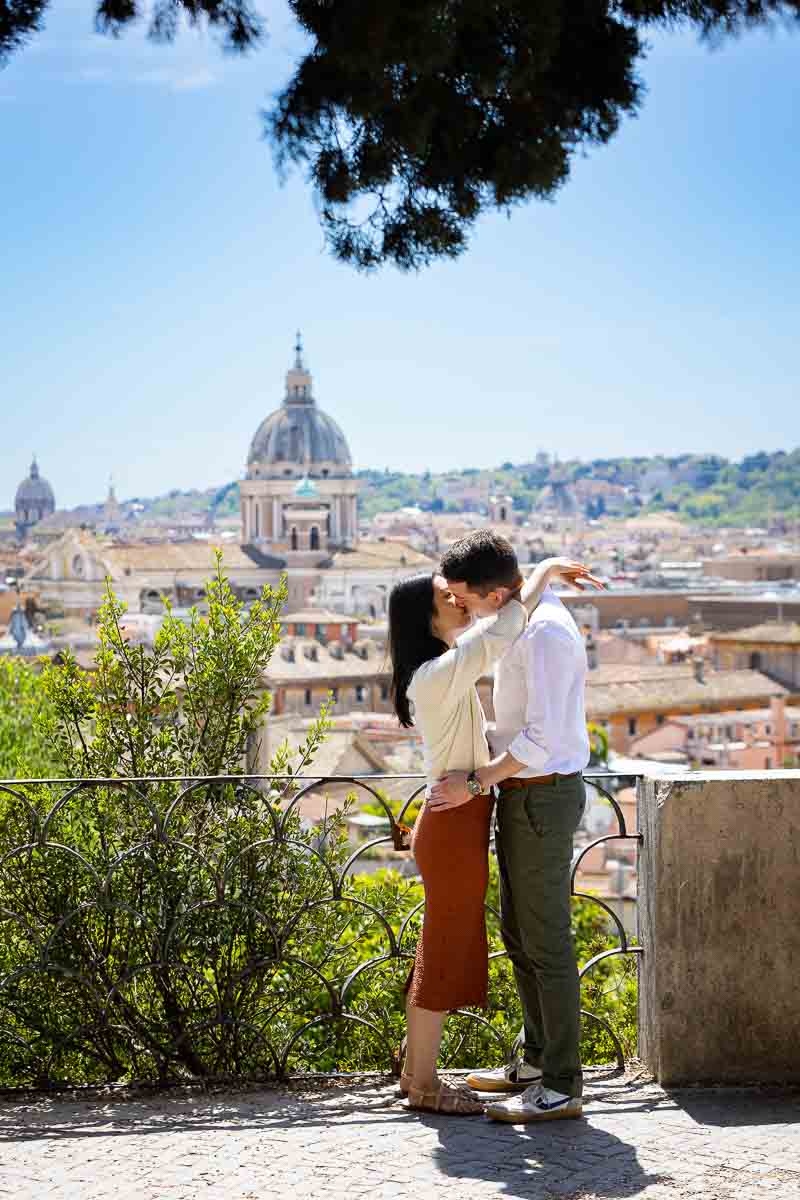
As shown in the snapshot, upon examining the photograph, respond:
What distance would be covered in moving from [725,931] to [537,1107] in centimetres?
52

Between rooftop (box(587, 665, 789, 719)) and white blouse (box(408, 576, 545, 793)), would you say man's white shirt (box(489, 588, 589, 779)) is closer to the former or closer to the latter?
white blouse (box(408, 576, 545, 793))

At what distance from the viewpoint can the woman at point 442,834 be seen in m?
3.24

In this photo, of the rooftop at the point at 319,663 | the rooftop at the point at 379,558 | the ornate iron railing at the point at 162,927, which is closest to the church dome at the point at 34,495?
the rooftop at the point at 379,558

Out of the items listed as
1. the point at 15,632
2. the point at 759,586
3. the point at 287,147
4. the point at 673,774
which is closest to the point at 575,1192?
the point at 673,774

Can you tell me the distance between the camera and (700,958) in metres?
3.45

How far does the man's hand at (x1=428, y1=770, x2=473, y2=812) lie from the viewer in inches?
126

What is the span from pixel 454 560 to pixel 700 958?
940 millimetres

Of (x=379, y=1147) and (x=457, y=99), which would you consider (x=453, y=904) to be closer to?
(x=379, y=1147)

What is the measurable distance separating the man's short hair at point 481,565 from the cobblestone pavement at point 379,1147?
992mm

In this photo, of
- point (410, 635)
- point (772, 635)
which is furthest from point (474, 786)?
point (772, 635)

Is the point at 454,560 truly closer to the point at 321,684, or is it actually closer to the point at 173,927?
the point at 173,927

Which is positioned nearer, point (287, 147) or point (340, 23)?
point (340, 23)

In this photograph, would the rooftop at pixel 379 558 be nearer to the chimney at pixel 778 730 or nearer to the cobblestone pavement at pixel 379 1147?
the chimney at pixel 778 730

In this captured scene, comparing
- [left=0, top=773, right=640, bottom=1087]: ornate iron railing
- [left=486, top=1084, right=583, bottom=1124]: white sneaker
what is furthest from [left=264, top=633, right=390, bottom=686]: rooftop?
[left=486, top=1084, right=583, bottom=1124]: white sneaker
